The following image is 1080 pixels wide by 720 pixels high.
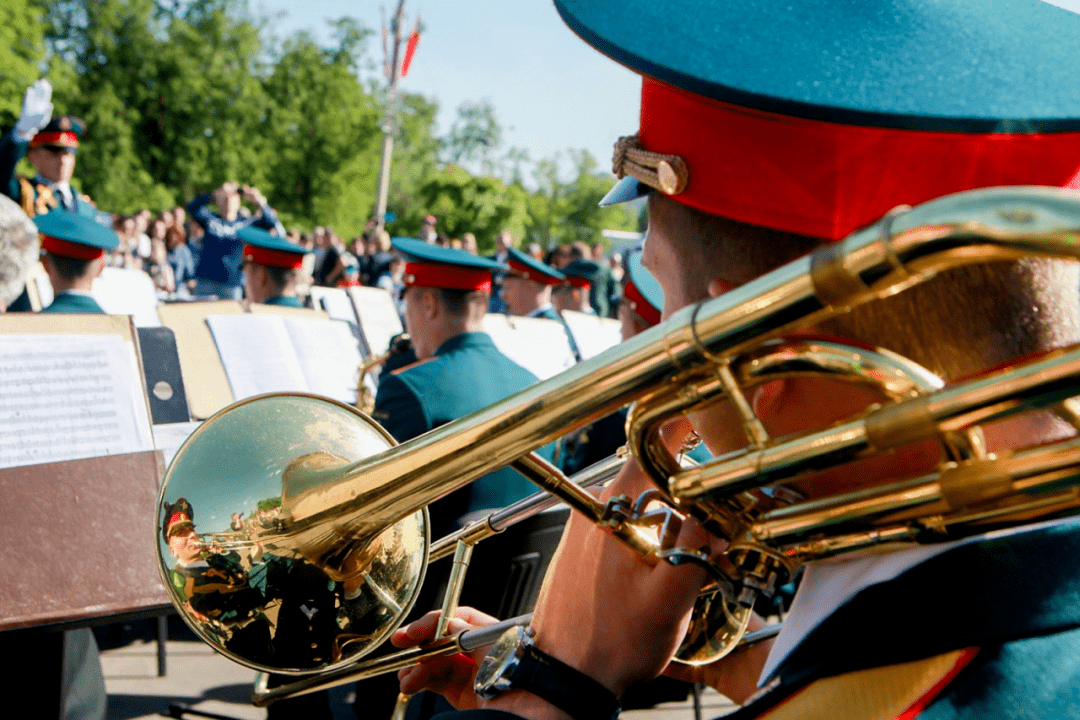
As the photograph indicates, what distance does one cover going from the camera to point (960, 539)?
0.90m

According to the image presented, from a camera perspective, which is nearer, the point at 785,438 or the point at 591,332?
the point at 785,438

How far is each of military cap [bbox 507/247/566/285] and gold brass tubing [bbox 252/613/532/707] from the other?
575 centimetres

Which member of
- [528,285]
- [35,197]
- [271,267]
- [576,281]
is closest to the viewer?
[271,267]

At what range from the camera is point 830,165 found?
3.10ft

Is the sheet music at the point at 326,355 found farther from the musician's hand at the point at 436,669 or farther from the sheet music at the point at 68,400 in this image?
the musician's hand at the point at 436,669

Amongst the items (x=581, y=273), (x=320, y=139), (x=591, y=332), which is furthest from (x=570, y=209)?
(x=591, y=332)

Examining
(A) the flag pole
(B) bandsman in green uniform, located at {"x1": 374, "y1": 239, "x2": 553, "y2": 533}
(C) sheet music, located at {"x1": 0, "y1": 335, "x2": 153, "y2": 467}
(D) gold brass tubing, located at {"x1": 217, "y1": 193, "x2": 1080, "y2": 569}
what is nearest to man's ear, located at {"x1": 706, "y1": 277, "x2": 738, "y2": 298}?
(D) gold brass tubing, located at {"x1": 217, "y1": 193, "x2": 1080, "y2": 569}

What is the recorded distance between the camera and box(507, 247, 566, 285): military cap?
7.54m

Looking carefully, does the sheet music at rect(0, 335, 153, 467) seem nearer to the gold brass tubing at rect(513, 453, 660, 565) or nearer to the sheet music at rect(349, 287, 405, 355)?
the gold brass tubing at rect(513, 453, 660, 565)

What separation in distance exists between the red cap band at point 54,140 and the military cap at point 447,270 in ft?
14.0

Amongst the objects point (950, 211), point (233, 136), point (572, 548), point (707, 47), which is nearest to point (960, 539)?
point (950, 211)

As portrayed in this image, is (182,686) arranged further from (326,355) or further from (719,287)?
(719,287)

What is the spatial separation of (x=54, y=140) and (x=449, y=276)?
460cm

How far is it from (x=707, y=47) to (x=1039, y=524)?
57 centimetres
